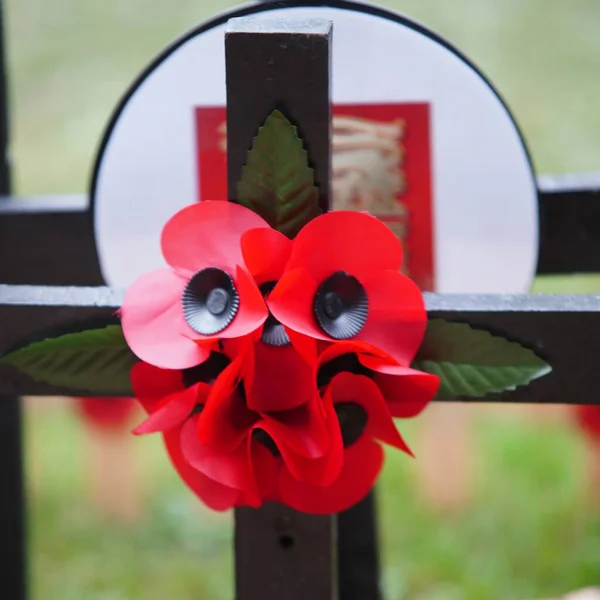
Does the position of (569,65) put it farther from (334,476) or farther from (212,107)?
(334,476)

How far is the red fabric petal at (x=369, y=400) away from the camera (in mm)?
460

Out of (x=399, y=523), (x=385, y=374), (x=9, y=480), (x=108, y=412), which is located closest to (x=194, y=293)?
(x=385, y=374)

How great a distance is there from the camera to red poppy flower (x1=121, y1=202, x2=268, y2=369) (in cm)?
43

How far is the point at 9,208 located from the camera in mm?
721

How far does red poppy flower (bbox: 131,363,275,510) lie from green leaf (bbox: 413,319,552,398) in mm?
104

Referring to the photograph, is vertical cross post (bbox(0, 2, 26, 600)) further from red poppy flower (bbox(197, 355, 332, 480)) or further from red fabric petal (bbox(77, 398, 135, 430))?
red poppy flower (bbox(197, 355, 332, 480))

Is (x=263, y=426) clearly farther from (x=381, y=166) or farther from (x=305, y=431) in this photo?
(x=381, y=166)

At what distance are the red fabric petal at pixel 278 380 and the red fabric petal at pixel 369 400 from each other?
0.06 ft

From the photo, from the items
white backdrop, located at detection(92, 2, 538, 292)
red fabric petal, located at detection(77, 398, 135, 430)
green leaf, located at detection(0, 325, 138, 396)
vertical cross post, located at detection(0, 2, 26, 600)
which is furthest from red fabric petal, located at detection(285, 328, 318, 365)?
red fabric petal, located at detection(77, 398, 135, 430)

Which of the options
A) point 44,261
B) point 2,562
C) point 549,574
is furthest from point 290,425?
point 549,574

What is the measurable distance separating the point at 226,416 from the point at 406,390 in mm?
98

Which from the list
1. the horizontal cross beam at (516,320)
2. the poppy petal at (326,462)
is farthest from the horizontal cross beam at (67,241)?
the poppy petal at (326,462)

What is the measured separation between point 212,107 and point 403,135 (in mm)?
133

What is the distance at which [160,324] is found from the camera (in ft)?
1.50
